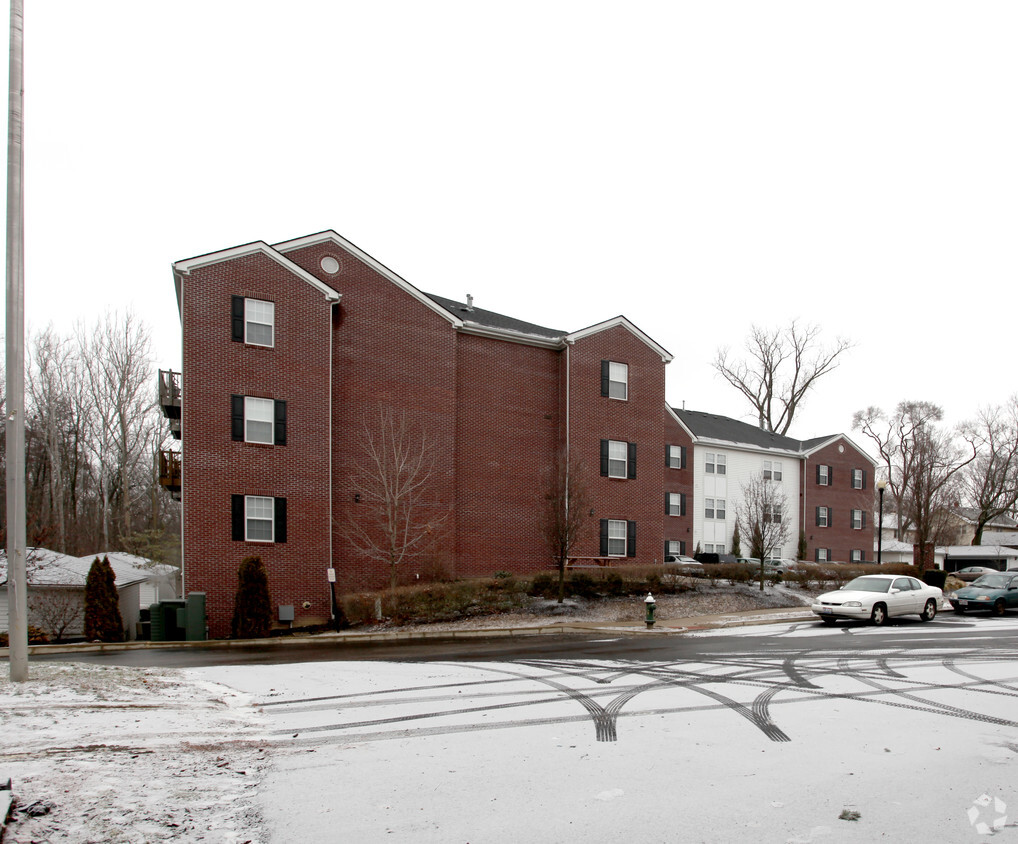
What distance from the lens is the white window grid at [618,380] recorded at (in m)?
33.1

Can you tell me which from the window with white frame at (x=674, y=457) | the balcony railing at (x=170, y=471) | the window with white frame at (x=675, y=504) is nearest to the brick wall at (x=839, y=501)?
the window with white frame at (x=675, y=504)

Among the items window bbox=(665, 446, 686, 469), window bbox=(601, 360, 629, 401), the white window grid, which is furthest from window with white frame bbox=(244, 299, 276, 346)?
window bbox=(665, 446, 686, 469)

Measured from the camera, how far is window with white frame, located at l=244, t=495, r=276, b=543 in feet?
83.7

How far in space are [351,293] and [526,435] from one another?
8690mm

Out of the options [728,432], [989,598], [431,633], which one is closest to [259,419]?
[431,633]

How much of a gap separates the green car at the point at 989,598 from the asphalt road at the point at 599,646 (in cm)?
467

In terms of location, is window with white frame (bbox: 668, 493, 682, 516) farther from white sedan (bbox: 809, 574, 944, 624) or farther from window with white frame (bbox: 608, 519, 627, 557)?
white sedan (bbox: 809, 574, 944, 624)

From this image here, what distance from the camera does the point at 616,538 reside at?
32.7 metres

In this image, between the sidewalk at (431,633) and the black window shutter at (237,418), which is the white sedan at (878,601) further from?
the black window shutter at (237,418)

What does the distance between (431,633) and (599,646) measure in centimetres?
608

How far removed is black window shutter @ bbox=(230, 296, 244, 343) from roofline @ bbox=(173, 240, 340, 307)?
1.34 m

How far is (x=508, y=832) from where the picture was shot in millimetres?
5398

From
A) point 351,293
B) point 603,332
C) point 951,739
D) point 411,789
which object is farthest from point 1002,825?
point 603,332

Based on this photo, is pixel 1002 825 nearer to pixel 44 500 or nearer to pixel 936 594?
pixel 936 594
